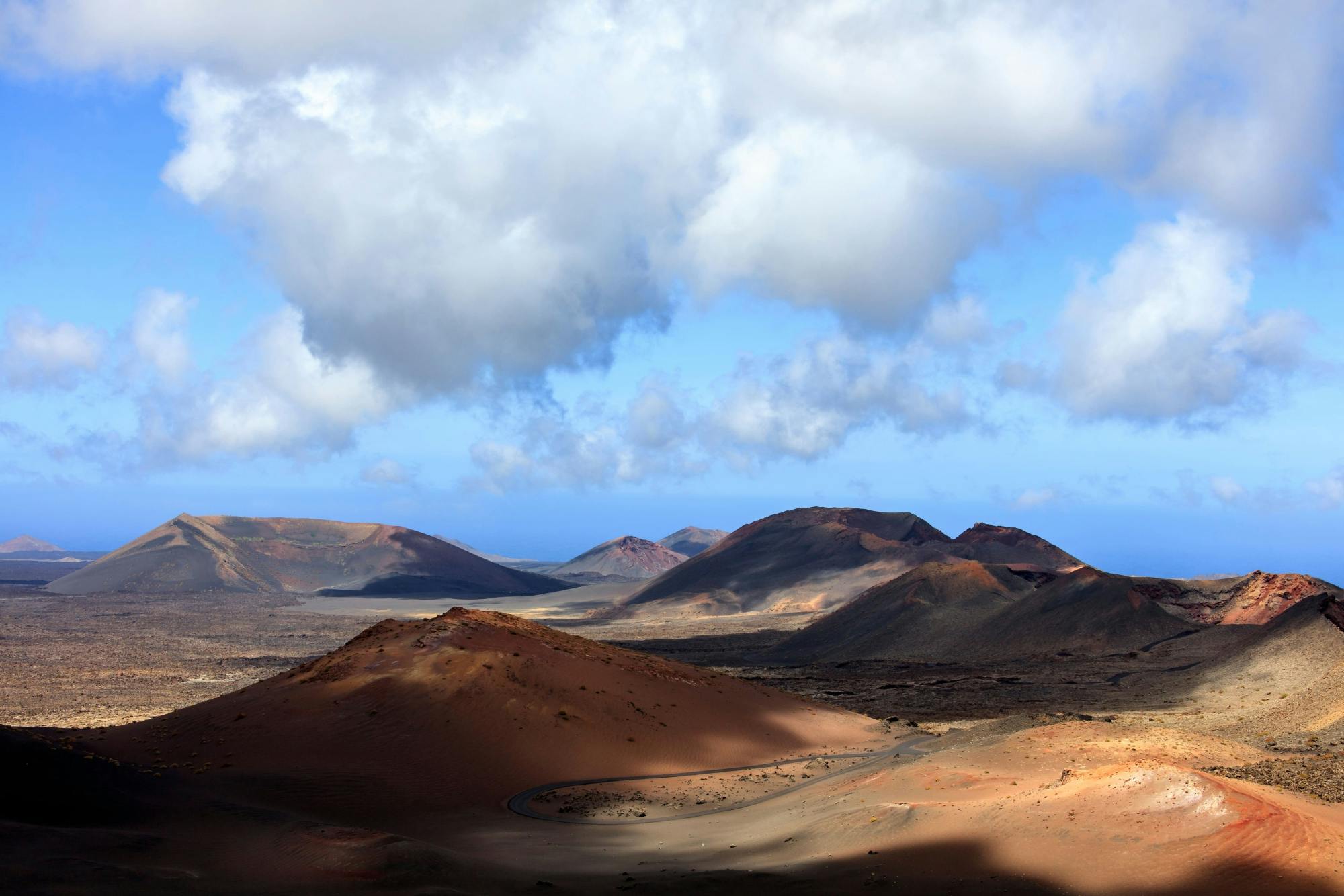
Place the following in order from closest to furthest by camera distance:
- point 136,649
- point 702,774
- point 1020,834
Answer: point 1020,834, point 702,774, point 136,649

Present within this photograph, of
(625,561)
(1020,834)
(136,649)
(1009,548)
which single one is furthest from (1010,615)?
(625,561)

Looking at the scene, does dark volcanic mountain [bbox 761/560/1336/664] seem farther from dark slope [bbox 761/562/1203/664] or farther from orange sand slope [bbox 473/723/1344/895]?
orange sand slope [bbox 473/723/1344/895]

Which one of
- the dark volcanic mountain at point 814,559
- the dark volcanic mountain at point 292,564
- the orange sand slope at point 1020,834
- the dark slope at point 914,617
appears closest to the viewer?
the orange sand slope at point 1020,834

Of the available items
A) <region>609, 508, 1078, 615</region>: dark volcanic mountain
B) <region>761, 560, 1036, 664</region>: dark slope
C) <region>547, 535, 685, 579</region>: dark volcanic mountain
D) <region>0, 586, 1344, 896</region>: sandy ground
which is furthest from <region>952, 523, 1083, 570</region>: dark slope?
<region>547, 535, 685, 579</region>: dark volcanic mountain

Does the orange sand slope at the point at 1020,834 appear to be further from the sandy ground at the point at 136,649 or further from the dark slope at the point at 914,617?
the dark slope at the point at 914,617

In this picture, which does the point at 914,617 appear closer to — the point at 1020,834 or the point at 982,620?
the point at 982,620

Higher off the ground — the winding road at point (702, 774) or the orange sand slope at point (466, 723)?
the orange sand slope at point (466, 723)

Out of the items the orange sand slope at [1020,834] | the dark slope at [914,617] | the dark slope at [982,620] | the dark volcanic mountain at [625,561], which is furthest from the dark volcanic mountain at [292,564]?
the orange sand slope at [1020,834]

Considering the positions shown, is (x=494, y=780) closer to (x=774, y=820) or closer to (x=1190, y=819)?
(x=774, y=820)
